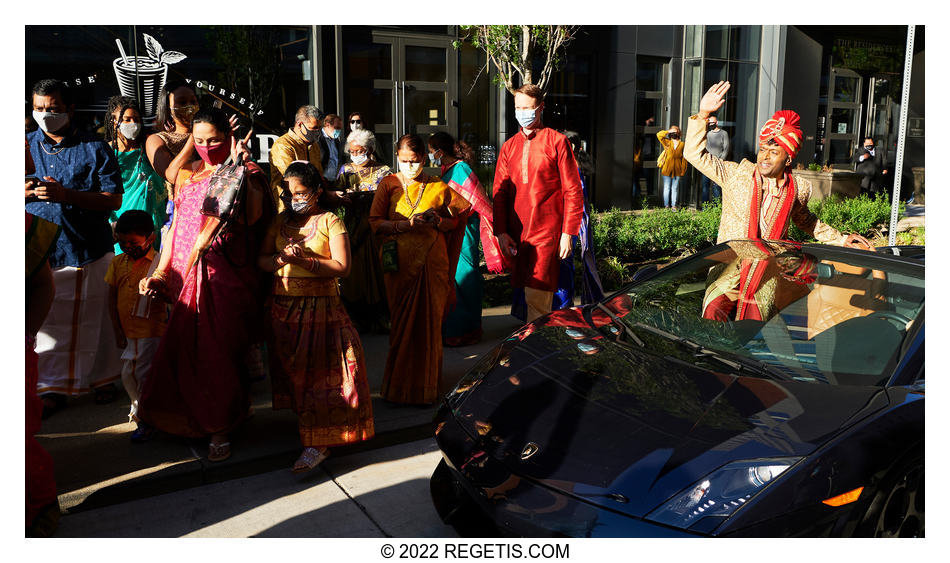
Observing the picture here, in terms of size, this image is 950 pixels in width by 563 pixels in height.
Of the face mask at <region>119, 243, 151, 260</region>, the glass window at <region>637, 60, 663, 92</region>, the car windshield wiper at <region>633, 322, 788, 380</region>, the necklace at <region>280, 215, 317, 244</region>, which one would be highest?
the glass window at <region>637, 60, 663, 92</region>

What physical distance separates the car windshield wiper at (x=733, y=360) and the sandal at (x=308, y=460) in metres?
1.87

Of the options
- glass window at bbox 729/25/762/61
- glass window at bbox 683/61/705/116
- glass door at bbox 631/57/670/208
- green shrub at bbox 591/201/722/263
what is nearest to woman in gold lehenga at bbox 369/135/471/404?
green shrub at bbox 591/201/722/263

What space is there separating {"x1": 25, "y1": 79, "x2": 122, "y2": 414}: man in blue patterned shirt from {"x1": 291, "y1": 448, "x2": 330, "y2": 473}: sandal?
5.78 ft

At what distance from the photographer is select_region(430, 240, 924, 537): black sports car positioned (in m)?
2.51

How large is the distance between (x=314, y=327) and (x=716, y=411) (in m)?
2.11

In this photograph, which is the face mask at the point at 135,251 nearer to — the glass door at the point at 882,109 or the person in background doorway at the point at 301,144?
the person in background doorway at the point at 301,144

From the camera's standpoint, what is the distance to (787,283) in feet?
11.7

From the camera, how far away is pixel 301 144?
7102 millimetres

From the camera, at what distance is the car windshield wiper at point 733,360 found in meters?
3.08

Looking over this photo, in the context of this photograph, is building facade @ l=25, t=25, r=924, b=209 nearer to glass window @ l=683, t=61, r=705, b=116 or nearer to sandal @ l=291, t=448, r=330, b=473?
glass window @ l=683, t=61, r=705, b=116

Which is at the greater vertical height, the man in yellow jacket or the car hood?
the man in yellow jacket

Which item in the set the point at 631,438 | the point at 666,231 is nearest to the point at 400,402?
the point at 631,438
